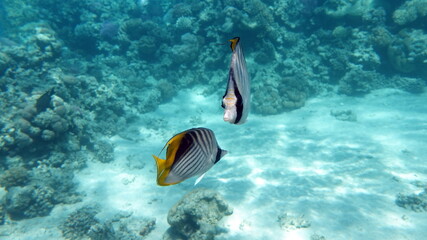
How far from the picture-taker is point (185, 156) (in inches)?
45.5

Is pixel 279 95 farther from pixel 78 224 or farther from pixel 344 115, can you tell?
pixel 78 224

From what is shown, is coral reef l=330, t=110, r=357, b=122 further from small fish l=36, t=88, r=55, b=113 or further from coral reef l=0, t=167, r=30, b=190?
coral reef l=0, t=167, r=30, b=190

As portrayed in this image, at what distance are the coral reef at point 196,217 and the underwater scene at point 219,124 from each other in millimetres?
28

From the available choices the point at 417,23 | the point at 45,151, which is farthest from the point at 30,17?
the point at 417,23

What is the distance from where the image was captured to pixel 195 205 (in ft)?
15.5

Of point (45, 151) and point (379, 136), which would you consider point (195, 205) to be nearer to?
point (45, 151)

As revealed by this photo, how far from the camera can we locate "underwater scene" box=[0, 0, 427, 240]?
16.3 ft

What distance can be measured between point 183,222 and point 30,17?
21.1m

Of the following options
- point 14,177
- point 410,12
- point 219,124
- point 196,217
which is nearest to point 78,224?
point 14,177

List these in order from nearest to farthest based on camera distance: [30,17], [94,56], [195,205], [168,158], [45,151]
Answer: [168,158] < [195,205] < [45,151] < [94,56] < [30,17]

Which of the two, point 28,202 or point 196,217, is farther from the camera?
point 28,202

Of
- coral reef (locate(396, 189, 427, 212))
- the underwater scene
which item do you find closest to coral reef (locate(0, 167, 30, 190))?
the underwater scene

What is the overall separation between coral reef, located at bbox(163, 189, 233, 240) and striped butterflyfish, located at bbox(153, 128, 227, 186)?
3766mm

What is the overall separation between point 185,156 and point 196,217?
396cm
